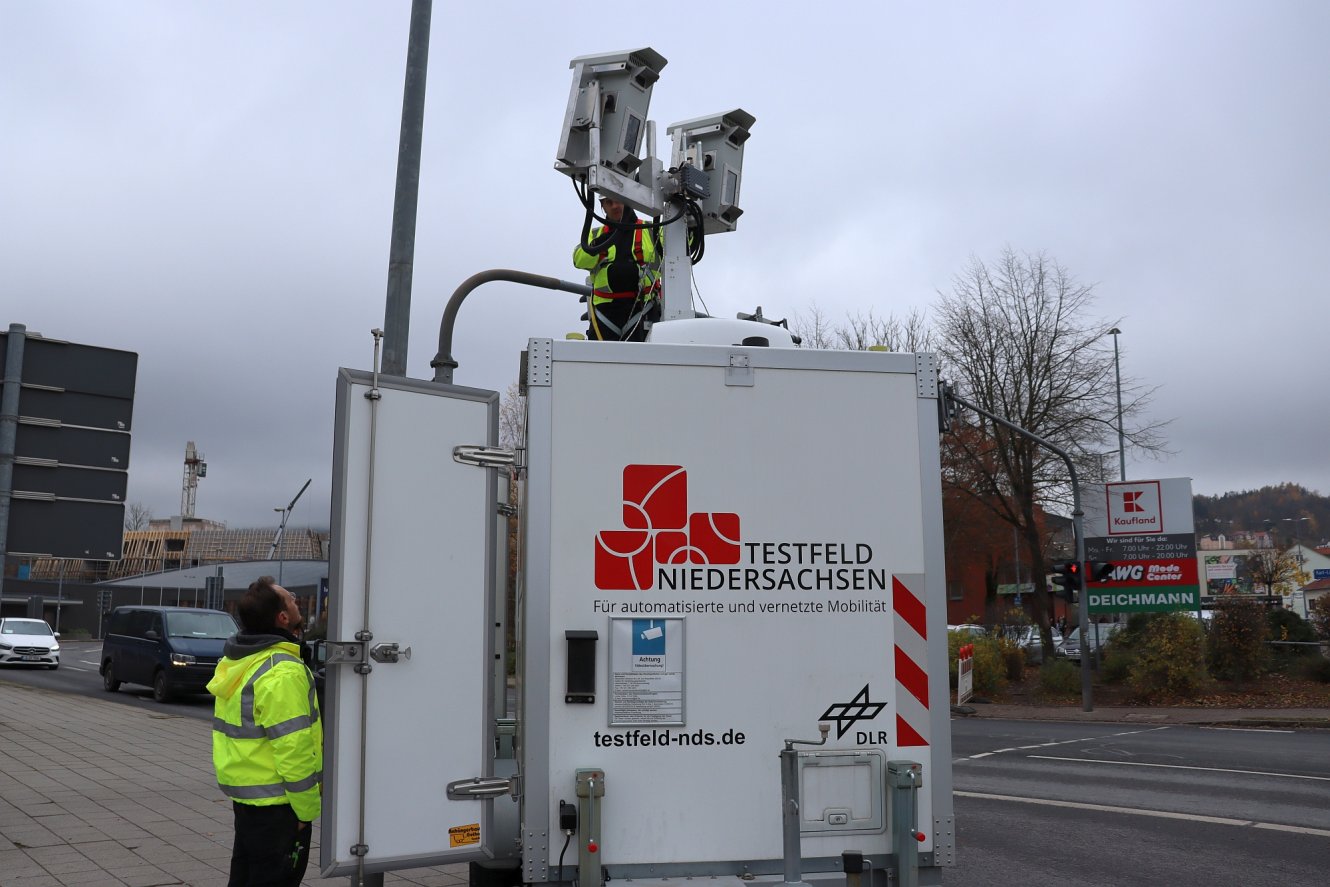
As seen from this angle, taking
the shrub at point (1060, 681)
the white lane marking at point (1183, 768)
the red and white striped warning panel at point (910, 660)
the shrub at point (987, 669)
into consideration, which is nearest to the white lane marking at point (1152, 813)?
the white lane marking at point (1183, 768)

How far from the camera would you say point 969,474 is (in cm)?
3188

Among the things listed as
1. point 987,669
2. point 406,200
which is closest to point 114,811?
point 406,200

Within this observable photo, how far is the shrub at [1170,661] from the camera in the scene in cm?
2405

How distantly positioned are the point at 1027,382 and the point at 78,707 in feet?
79.4

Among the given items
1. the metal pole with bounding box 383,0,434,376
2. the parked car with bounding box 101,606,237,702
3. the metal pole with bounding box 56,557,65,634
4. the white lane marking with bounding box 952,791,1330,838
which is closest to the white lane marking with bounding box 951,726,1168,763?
the white lane marking with bounding box 952,791,1330,838

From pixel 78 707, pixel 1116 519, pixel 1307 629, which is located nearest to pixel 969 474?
pixel 1116 519

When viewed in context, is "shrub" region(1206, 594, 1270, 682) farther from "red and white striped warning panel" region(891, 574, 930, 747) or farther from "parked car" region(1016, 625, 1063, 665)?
"red and white striped warning panel" region(891, 574, 930, 747)

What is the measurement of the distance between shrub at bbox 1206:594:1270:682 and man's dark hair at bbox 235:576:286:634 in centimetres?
2456

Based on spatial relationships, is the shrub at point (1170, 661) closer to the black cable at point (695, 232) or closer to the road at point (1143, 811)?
the road at point (1143, 811)

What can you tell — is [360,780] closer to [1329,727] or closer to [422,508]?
[422,508]

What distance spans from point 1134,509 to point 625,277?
24142 mm

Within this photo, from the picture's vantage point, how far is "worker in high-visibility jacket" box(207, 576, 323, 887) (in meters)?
4.45

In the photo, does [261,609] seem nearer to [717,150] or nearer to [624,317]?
[624,317]

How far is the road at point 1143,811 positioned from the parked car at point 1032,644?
1367 cm
